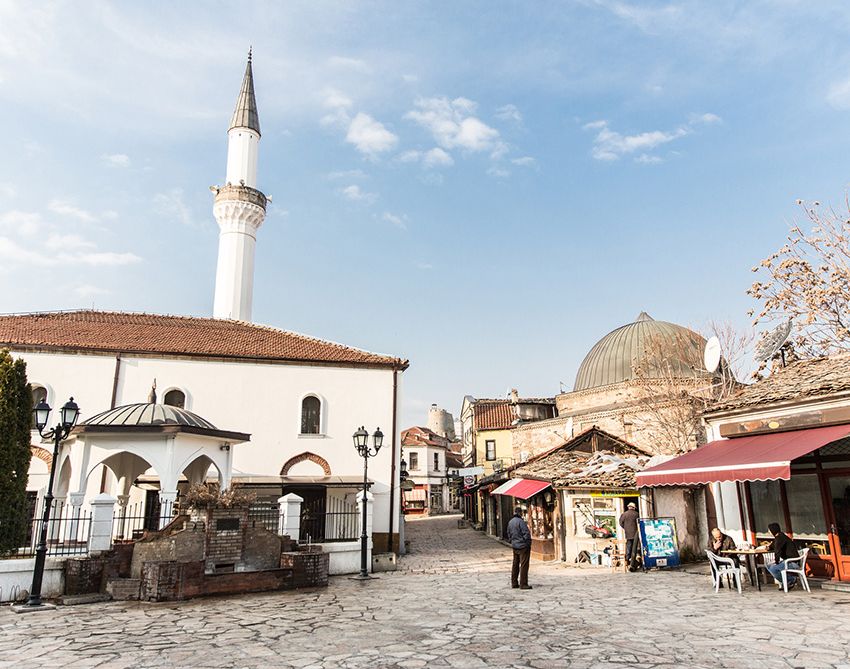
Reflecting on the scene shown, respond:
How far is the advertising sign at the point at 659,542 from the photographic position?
14.4 metres

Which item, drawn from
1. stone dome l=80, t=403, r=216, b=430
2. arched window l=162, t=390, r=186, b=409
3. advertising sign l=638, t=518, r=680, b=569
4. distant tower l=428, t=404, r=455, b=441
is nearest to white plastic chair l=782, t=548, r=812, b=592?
advertising sign l=638, t=518, r=680, b=569

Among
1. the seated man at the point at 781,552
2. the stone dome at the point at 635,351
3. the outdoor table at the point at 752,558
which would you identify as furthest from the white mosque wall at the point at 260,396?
the stone dome at the point at 635,351

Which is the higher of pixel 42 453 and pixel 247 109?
pixel 247 109

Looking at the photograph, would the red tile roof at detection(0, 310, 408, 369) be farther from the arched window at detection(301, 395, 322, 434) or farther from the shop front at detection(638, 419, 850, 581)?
the shop front at detection(638, 419, 850, 581)

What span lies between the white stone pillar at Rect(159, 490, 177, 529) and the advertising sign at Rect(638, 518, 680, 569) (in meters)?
11.0

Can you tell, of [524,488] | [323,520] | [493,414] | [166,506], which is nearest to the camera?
[166,506]

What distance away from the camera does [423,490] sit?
51969 mm

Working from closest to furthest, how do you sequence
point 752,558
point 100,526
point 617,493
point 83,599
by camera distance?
point 83,599
point 752,558
point 100,526
point 617,493

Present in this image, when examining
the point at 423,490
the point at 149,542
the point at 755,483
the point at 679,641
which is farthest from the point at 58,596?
the point at 423,490

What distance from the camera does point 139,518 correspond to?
12602 mm

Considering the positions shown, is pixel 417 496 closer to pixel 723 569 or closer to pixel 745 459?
pixel 723 569

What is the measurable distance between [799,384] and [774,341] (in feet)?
11.0

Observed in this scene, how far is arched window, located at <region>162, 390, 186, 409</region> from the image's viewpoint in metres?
19.9

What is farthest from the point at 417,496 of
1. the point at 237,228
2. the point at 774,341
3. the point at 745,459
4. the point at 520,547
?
the point at 745,459
